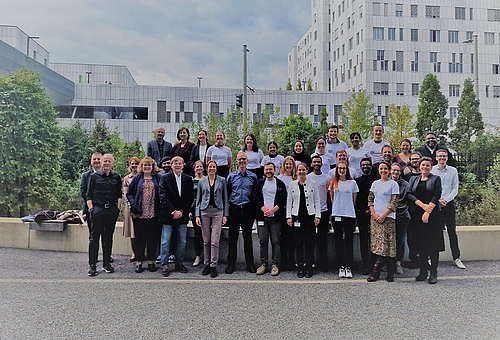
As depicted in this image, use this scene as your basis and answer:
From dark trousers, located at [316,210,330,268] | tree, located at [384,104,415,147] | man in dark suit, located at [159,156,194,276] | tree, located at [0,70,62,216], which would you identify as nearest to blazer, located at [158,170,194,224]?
man in dark suit, located at [159,156,194,276]

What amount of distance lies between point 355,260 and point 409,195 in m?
1.73

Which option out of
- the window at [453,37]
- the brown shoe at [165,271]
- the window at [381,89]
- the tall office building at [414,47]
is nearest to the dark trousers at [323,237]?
the brown shoe at [165,271]

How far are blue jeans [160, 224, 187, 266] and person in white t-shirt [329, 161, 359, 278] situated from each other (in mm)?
2769

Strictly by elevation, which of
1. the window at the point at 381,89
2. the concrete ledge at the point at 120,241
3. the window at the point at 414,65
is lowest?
the concrete ledge at the point at 120,241

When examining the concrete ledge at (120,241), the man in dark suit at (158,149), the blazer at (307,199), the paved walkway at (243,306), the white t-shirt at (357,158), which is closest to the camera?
the paved walkway at (243,306)

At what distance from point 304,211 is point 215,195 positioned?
1606 mm

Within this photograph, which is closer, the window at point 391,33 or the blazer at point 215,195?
the blazer at point 215,195

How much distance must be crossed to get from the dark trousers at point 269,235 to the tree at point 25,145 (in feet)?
35.9

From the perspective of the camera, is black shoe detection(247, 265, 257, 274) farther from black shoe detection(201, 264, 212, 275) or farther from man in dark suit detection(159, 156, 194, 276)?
man in dark suit detection(159, 156, 194, 276)

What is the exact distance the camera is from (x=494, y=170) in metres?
15.7

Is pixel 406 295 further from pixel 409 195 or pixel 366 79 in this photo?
pixel 366 79

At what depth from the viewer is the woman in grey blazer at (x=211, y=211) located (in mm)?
6961

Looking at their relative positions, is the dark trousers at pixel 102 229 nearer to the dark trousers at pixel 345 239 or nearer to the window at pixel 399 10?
the dark trousers at pixel 345 239

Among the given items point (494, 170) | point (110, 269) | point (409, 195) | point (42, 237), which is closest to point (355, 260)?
point (409, 195)
